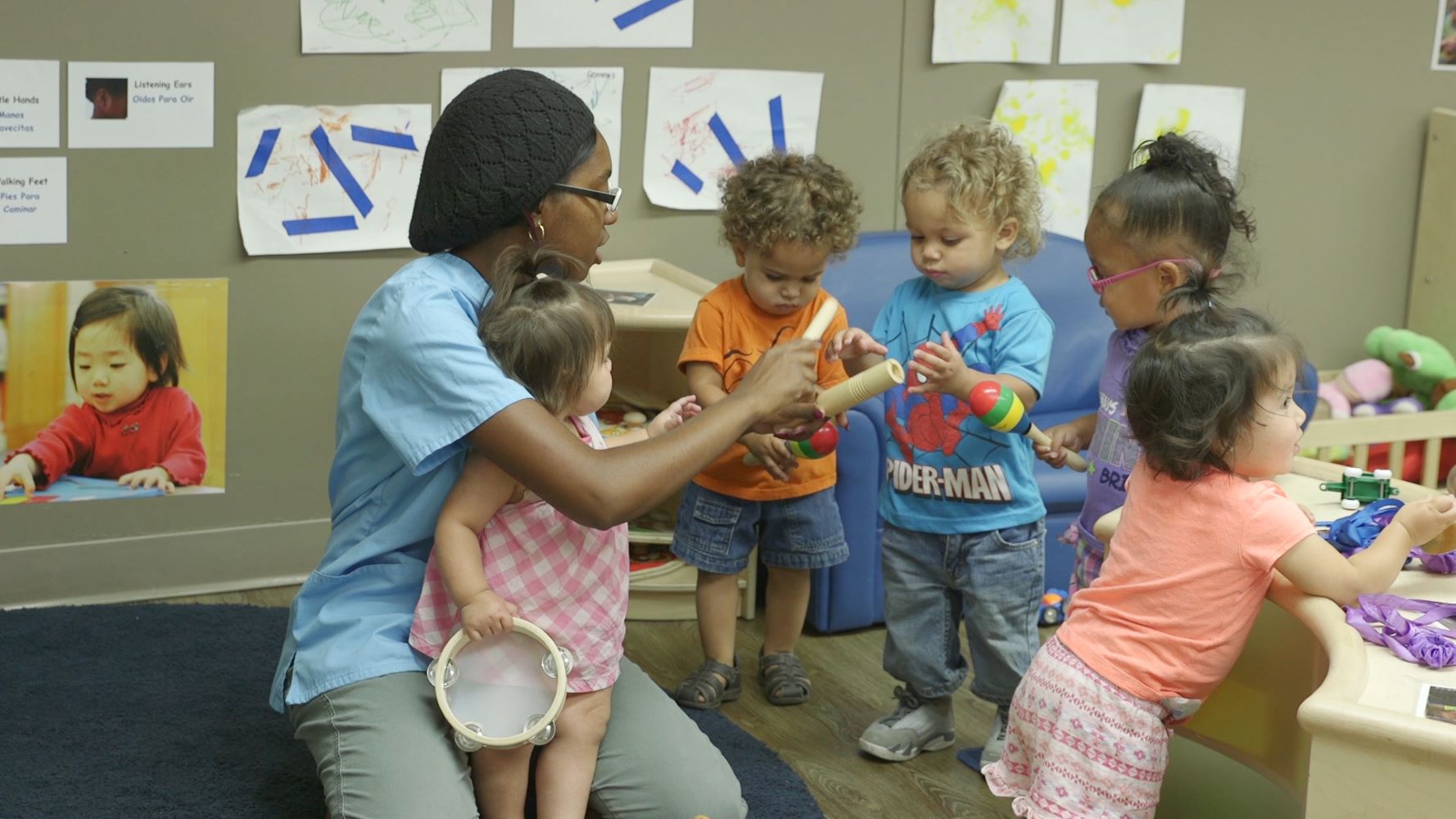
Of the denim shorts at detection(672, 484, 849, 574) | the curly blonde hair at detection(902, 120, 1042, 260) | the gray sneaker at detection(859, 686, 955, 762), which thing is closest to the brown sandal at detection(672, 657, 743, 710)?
the denim shorts at detection(672, 484, 849, 574)

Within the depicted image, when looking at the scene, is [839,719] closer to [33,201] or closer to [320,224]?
[320,224]

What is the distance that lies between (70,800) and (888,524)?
129cm

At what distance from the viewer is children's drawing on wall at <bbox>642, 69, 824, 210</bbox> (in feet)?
10.3

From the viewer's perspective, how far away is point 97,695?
2.47m

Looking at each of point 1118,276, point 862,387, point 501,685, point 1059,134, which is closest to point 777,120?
point 1059,134

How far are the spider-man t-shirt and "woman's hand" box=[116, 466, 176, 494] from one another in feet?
5.11

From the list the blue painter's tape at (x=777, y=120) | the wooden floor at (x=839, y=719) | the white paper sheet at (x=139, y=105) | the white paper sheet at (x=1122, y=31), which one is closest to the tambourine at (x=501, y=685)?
the wooden floor at (x=839, y=719)

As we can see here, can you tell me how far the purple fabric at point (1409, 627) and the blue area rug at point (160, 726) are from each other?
2.84ft

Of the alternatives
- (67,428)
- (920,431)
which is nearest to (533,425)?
(920,431)

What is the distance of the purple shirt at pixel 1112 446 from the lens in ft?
6.88

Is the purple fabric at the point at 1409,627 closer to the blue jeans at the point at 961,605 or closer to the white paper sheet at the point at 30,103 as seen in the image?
the blue jeans at the point at 961,605

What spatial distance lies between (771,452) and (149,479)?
4.62ft

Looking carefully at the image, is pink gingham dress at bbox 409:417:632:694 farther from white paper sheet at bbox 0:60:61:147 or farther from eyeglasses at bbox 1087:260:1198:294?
white paper sheet at bbox 0:60:61:147

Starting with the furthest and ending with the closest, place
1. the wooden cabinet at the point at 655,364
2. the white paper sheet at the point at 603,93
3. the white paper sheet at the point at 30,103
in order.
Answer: the white paper sheet at the point at 603,93 < the wooden cabinet at the point at 655,364 < the white paper sheet at the point at 30,103
